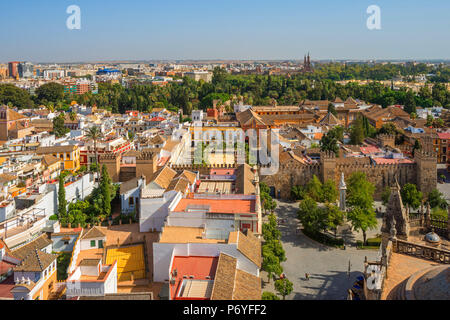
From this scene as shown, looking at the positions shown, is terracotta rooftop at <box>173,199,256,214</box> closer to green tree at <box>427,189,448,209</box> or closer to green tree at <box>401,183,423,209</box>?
green tree at <box>401,183,423,209</box>

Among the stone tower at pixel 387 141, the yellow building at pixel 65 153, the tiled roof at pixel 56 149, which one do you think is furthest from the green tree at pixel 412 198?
the tiled roof at pixel 56 149

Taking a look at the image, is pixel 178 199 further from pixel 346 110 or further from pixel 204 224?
pixel 346 110

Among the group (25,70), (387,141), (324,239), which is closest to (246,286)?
(324,239)

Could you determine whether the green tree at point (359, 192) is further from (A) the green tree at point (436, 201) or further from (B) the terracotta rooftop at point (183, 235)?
(B) the terracotta rooftop at point (183, 235)

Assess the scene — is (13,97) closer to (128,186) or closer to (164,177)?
(128,186)

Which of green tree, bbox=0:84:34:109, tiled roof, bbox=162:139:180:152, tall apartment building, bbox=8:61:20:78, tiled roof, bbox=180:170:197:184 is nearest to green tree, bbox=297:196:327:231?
tiled roof, bbox=180:170:197:184
